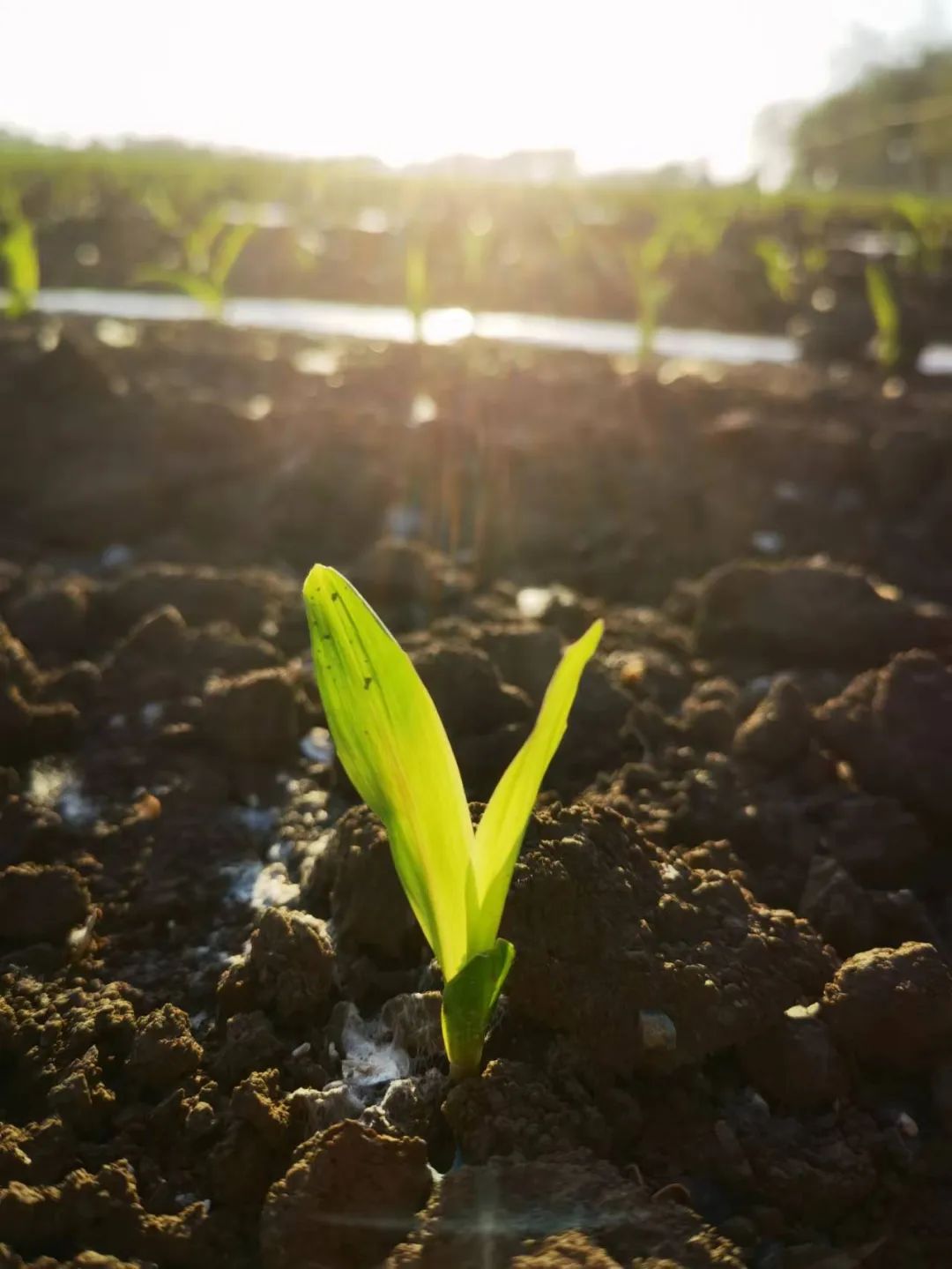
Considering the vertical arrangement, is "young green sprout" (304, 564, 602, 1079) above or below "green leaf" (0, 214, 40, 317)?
below

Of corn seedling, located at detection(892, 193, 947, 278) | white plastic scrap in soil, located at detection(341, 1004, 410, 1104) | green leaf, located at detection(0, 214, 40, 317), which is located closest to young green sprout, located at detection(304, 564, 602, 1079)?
white plastic scrap in soil, located at detection(341, 1004, 410, 1104)

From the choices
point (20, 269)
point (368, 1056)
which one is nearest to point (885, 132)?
point (20, 269)

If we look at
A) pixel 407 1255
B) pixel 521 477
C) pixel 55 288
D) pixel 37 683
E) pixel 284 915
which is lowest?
pixel 407 1255

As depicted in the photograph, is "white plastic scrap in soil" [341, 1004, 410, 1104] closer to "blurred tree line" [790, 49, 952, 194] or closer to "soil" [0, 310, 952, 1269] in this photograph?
"soil" [0, 310, 952, 1269]

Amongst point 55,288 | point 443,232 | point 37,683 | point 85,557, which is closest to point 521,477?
point 85,557

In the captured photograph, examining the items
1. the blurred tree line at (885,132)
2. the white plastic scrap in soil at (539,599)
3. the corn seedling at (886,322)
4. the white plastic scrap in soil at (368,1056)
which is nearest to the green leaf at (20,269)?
the white plastic scrap in soil at (539,599)

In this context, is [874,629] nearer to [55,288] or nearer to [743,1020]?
[743,1020]
